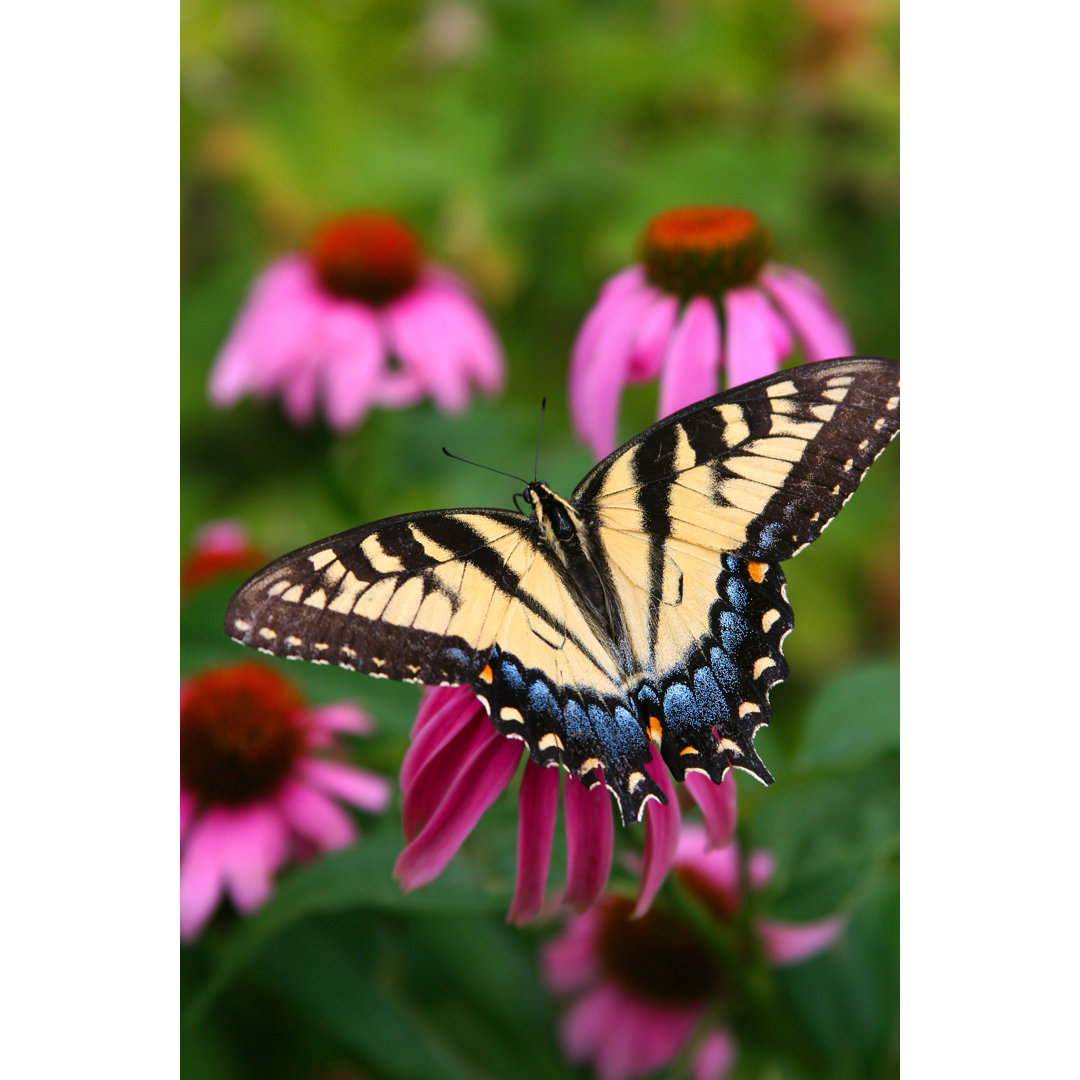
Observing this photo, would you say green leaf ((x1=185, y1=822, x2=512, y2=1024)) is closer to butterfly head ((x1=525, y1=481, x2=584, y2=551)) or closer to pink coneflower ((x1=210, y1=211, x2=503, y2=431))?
butterfly head ((x1=525, y1=481, x2=584, y2=551))

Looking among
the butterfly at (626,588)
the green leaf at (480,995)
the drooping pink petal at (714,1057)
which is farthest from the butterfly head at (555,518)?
the drooping pink petal at (714,1057)

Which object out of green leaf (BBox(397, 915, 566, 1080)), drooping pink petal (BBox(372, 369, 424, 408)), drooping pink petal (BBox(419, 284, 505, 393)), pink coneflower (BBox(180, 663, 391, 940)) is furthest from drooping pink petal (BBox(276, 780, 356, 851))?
drooping pink petal (BBox(419, 284, 505, 393))

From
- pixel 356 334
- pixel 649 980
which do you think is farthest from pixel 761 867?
pixel 356 334

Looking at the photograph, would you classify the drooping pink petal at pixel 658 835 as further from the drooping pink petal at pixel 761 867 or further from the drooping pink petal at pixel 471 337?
the drooping pink petal at pixel 471 337

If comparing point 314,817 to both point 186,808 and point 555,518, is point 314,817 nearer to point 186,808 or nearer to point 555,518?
point 186,808

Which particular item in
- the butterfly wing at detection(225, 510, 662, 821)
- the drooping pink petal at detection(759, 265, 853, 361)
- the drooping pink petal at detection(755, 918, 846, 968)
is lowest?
the drooping pink petal at detection(755, 918, 846, 968)
